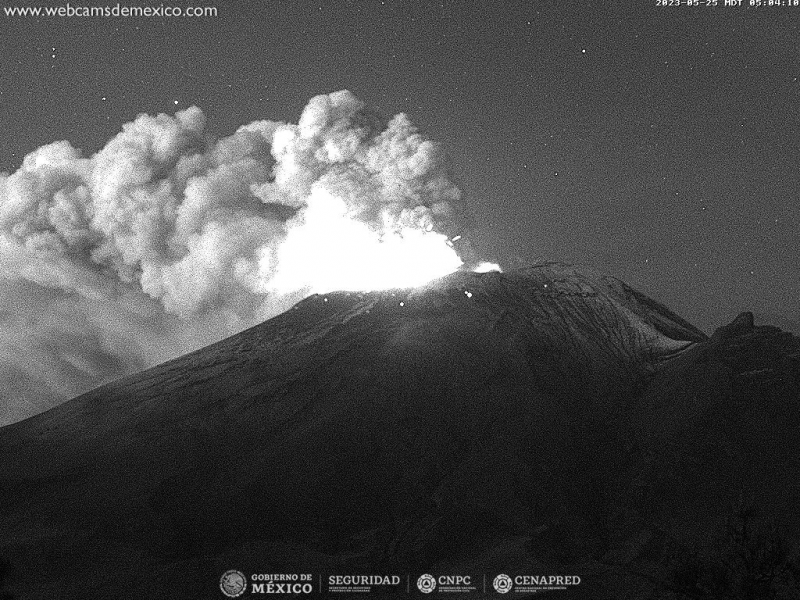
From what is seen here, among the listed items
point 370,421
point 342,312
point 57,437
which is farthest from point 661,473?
point 57,437

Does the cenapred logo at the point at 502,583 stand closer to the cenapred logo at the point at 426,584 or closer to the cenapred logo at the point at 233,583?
the cenapred logo at the point at 426,584

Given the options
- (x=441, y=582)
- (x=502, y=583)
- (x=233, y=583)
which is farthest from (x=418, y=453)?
(x=233, y=583)

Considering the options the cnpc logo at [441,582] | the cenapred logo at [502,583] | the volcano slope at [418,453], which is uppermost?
the volcano slope at [418,453]

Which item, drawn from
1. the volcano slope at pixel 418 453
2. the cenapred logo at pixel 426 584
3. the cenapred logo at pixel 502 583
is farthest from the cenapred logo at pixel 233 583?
the cenapred logo at pixel 502 583

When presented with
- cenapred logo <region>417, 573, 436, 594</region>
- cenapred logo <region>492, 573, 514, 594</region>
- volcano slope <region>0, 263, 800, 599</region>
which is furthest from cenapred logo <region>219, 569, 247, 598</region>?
cenapred logo <region>492, 573, 514, 594</region>

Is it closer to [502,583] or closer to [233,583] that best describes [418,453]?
[502,583]
